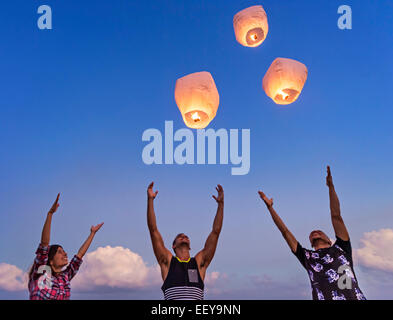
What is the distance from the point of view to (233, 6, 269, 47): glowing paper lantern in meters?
4.32

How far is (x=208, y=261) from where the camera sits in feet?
12.6

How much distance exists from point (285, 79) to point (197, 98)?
1015 mm

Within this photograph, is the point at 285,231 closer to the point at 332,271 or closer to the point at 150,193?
the point at 332,271

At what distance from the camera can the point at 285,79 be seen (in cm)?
394

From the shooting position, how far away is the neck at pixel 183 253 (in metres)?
3.79

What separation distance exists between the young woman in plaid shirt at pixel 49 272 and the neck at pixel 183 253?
3.54 feet

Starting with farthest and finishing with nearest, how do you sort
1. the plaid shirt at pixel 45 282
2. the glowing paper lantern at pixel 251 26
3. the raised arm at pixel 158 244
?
the glowing paper lantern at pixel 251 26 < the raised arm at pixel 158 244 < the plaid shirt at pixel 45 282

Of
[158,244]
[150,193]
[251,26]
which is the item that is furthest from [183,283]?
[251,26]

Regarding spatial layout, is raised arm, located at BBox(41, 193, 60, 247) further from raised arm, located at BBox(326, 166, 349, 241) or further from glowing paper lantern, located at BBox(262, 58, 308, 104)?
raised arm, located at BBox(326, 166, 349, 241)

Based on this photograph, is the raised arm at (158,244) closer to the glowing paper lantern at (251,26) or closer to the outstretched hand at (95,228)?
the outstretched hand at (95,228)

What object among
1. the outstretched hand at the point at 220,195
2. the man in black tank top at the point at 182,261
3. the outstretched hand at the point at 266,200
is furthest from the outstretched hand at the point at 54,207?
the outstretched hand at the point at 266,200
